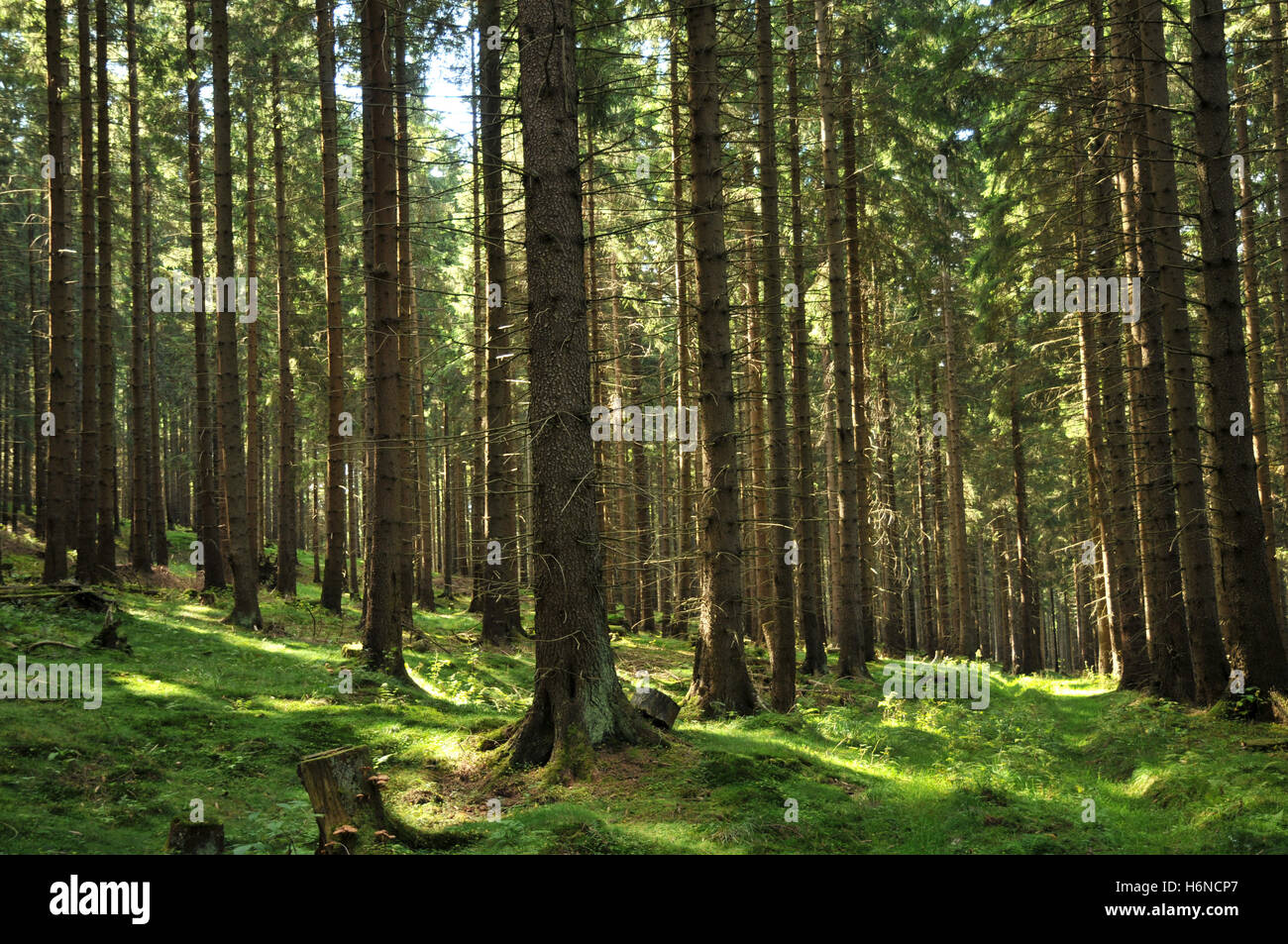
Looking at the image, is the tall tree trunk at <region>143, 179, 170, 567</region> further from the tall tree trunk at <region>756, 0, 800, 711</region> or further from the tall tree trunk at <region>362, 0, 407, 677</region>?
the tall tree trunk at <region>756, 0, 800, 711</region>

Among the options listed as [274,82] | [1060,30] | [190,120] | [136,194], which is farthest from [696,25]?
[136,194]

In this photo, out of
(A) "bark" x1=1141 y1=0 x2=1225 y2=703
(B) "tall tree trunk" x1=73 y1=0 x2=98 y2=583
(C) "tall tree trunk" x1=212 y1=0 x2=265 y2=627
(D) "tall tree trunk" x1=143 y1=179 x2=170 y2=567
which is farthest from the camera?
(D) "tall tree trunk" x1=143 y1=179 x2=170 y2=567

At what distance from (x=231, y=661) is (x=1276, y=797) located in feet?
43.4

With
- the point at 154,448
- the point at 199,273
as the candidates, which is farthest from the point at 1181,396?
the point at 154,448

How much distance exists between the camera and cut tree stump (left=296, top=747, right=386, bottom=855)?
580cm

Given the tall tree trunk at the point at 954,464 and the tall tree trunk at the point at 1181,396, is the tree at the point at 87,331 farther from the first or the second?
the tall tree trunk at the point at 954,464

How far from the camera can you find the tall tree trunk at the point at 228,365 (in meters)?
15.2

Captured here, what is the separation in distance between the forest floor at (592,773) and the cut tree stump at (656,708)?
38cm

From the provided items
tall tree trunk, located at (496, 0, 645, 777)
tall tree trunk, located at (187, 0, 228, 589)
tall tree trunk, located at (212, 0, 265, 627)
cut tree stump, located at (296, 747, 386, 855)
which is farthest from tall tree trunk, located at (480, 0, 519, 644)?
cut tree stump, located at (296, 747, 386, 855)

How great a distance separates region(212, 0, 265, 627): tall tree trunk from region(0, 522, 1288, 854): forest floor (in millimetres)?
1749

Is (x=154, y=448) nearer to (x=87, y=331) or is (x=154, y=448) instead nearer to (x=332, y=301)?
(x=87, y=331)

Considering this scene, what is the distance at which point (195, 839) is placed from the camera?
5359mm

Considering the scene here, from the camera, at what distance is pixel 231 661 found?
12562 millimetres
